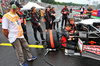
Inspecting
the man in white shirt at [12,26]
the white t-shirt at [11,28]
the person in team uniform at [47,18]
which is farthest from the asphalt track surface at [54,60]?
the person in team uniform at [47,18]

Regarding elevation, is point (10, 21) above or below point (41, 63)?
above

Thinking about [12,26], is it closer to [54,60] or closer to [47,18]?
[54,60]

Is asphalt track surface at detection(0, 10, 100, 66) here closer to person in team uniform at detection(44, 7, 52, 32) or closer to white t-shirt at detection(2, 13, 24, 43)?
white t-shirt at detection(2, 13, 24, 43)

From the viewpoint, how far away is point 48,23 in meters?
5.23

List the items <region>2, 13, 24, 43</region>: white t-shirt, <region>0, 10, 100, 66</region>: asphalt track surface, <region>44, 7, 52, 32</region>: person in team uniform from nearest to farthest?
<region>2, 13, 24, 43</region>: white t-shirt, <region>0, 10, 100, 66</region>: asphalt track surface, <region>44, 7, 52, 32</region>: person in team uniform

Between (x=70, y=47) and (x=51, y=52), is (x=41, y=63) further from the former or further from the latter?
(x=70, y=47)

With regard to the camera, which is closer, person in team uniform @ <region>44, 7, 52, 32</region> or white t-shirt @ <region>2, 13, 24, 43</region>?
white t-shirt @ <region>2, 13, 24, 43</region>

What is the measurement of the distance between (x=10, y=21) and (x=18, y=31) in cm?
36

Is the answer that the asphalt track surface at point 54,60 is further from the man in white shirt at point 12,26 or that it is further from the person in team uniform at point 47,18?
the person in team uniform at point 47,18

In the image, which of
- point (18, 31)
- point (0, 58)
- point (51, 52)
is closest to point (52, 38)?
point (51, 52)

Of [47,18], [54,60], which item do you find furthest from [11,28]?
[47,18]

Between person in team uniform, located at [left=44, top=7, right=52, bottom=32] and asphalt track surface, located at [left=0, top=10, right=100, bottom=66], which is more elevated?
person in team uniform, located at [left=44, top=7, right=52, bottom=32]

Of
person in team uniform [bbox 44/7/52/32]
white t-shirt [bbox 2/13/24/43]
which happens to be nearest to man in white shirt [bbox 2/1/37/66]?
white t-shirt [bbox 2/13/24/43]


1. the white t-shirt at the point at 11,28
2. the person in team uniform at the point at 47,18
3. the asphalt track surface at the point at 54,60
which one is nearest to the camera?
the white t-shirt at the point at 11,28
